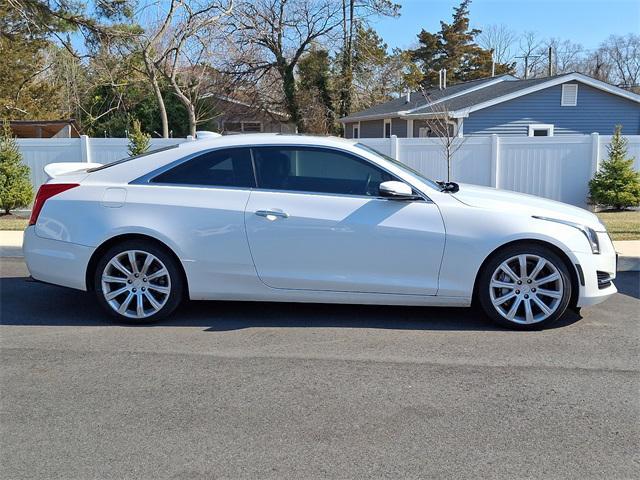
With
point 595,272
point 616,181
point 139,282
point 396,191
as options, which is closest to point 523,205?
point 595,272

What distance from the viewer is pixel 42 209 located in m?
5.62

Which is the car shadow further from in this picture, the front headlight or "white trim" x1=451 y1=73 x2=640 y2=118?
"white trim" x1=451 y1=73 x2=640 y2=118

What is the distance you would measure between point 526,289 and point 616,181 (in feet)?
32.8

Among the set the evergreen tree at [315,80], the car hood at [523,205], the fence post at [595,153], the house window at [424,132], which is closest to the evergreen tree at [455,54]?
the evergreen tree at [315,80]

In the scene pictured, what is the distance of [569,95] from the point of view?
880 inches

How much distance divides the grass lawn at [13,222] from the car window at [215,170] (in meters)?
7.01

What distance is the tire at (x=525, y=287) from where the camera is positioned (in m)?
5.27

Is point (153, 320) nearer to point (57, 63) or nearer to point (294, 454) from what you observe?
point (294, 454)

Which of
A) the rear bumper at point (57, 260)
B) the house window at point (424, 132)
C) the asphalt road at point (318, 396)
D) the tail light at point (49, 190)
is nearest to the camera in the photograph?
the asphalt road at point (318, 396)

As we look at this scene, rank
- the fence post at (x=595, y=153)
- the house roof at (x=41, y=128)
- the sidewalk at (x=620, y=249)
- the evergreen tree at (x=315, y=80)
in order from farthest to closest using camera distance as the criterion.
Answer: the evergreen tree at (x=315, y=80), the house roof at (x=41, y=128), the fence post at (x=595, y=153), the sidewalk at (x=620, y=249)

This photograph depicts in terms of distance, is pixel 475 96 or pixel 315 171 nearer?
pixel 315 171

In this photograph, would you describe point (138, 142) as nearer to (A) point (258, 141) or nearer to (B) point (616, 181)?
(A) point (258, 141)

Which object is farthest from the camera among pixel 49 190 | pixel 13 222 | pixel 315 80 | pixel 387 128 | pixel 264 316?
pixel 315 80

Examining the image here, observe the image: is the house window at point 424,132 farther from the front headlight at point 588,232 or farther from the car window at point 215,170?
the car window at point 215,170
